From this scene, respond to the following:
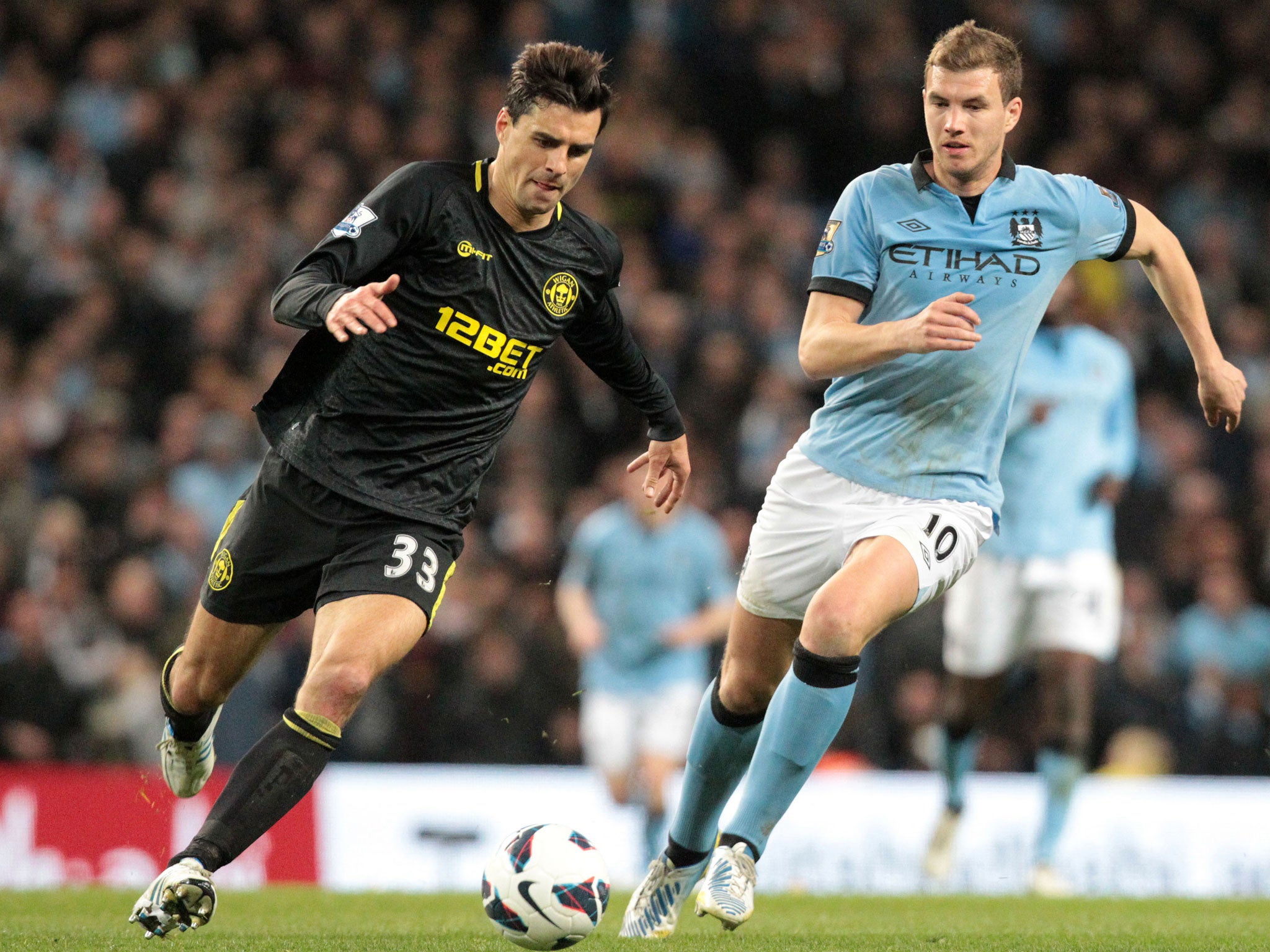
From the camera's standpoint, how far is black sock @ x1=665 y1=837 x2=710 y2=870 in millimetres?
5559

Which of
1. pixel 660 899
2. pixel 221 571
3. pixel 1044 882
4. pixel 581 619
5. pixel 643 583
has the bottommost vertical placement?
pixel 1044 882

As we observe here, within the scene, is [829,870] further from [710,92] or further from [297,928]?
[710,92]

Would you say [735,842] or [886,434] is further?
[886,434]

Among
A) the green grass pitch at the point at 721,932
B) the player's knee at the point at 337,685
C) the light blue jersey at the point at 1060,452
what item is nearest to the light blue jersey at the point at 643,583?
the light blue jersey at the point at 1060,452

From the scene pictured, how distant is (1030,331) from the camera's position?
17.6 feet

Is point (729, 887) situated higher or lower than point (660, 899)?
higher

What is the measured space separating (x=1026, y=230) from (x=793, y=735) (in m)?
1.68

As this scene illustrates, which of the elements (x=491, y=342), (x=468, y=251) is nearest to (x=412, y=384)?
(x=491, y=342)

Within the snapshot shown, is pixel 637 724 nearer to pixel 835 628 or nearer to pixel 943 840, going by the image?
pixel 943 840

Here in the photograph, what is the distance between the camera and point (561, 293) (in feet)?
17.8

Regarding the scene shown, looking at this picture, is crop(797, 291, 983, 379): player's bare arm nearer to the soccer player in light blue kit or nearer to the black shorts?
the soccer player in light blue kit

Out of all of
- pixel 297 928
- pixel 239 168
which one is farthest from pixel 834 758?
pixel 239 168

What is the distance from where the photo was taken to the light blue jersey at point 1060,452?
8.22m

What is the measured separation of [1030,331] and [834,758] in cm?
567
